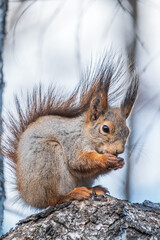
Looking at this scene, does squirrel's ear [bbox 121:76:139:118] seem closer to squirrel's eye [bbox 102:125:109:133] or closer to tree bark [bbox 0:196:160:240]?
squirrel's eye [bbox 102:125:109:133]

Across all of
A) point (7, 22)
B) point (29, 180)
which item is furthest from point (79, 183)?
point (7, 22)

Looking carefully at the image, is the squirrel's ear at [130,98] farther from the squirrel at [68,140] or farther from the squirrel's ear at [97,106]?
the squirrel's ear at [97,106]

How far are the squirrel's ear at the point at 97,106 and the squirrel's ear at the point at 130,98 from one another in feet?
0.53

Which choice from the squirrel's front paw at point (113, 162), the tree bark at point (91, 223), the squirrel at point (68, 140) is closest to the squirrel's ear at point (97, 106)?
the squirrel at point (68, 140)

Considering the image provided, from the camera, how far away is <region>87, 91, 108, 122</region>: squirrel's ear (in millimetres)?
2010

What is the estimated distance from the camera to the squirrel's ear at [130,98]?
A: 7.04ft

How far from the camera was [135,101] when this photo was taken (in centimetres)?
218

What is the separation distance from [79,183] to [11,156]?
1.40 feet

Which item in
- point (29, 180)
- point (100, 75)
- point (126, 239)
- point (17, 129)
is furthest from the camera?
point (17, 129)

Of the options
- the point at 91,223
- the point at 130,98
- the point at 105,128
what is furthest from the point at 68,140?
the point at 91,223

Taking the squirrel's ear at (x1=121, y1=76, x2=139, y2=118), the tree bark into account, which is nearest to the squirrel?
the squirrel's ear at (x1=121, y1=76, x2=139, y2=118)

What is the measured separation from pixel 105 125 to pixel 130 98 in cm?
30

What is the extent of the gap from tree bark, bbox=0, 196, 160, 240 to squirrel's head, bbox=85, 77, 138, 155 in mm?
395

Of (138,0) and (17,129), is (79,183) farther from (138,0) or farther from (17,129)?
(138,0)
